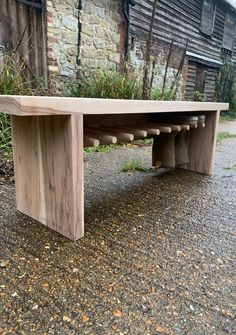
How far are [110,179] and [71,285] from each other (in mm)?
1170

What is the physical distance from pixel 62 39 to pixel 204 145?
2735 millimetres

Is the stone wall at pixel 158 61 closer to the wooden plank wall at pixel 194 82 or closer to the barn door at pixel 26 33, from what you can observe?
the wooden plank wall at pixel 194 82

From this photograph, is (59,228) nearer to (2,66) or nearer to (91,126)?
(91,126)

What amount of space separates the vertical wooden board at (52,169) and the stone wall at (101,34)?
324cm

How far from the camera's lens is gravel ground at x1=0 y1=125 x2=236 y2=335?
0.74 m

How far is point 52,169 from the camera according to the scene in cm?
112

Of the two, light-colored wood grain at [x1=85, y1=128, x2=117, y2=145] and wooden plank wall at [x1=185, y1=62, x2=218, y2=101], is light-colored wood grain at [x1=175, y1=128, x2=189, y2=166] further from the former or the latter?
wooden plank wall at [x1=185, y1=62, x2=218, y2=101]

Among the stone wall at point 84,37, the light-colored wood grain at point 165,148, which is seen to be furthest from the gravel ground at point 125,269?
the stone wall at point 84,37

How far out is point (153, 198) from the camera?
5.41ft

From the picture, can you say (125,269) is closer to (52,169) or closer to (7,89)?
(52,169)

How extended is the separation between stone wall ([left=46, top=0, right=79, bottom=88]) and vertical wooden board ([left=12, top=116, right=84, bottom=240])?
2.76 meters

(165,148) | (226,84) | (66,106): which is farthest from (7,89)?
(226,84)

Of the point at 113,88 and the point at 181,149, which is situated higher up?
the point at 113,88

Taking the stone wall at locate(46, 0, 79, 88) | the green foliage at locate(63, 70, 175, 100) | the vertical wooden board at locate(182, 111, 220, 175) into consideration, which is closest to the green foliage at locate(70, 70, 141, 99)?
the green foliage at locate(63, 70, 175, 100)
